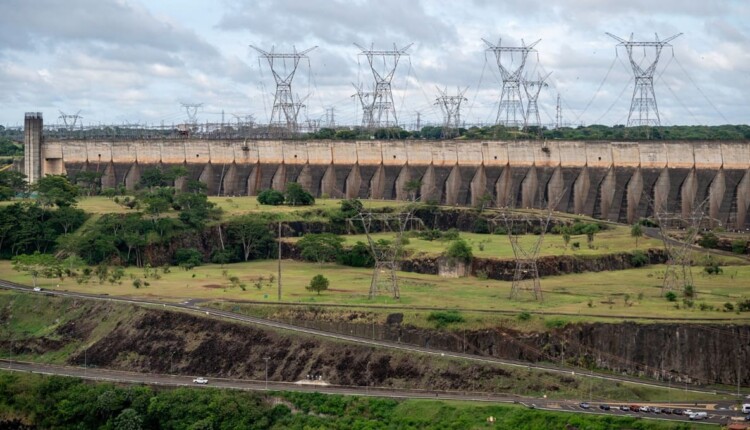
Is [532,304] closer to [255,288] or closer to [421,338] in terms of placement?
[421,338]

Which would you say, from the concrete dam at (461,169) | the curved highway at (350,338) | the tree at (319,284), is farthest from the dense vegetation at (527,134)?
the curved highway at (350,338)

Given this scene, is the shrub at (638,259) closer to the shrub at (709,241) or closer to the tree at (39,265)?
the shrub at (709,241)

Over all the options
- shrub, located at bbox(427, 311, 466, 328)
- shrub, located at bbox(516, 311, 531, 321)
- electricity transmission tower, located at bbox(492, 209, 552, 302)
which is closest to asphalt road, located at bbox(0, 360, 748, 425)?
shrub, located at bbox(427, 311, 466, 328)

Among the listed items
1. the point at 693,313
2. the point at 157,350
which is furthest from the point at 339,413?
the point at 693,313

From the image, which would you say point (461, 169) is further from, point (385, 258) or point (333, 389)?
point (333, 389)

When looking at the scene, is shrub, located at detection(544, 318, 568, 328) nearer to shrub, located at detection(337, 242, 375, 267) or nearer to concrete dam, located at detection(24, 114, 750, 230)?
shrub, located at detection(337, 242, 375, 267)

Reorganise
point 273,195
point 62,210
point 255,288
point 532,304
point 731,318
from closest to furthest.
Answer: point 731,318 < point 532,304 < point 255,288 < point 62,210 < point 273,195

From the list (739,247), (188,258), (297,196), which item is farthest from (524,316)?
(297,196)
